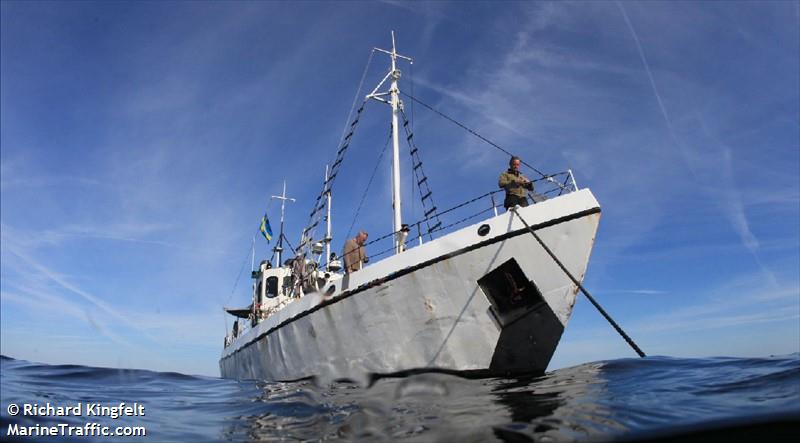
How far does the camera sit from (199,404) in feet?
22.3

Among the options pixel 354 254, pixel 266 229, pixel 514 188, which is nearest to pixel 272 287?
pixel 266 229

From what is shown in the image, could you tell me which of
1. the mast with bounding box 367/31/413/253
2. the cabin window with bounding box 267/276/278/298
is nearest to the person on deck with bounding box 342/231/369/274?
the mast with bounding box 367/31/413/253

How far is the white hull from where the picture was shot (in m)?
8.40

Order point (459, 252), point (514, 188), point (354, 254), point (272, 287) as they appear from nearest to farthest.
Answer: point (459, 252), point (514, 188), point (354, 254), point (272, 287)

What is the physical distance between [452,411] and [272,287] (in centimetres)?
1440

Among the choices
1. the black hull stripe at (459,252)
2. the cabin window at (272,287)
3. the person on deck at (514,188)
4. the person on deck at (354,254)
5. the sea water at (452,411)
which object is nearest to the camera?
the sea water at (452,411)

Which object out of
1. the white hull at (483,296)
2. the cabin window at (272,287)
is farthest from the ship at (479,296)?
the cabin window at (272,287)

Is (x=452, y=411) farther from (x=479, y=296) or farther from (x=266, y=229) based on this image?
(x=266, y=229)

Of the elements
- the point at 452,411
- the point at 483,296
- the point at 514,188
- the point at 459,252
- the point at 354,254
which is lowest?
the point at 452,411

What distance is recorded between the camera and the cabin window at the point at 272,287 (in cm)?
1788

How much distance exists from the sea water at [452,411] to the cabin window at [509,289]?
59.5 inches

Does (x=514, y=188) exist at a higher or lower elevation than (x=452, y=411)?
higher

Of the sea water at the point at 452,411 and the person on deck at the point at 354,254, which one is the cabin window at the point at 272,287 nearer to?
the person on deck at the point at 354,254

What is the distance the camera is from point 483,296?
330 inches
